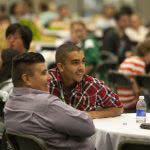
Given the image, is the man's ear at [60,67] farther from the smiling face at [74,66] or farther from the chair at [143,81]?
the chair at [143,81]

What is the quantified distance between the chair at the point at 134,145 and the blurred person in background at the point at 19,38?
2.65 meters

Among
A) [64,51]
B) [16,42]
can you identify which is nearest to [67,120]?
[64,51]

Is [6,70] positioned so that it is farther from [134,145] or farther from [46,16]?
[46,16]

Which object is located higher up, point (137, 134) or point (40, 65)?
point (40, 65)

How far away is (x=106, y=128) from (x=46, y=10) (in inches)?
471

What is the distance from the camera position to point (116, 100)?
4.81 metres

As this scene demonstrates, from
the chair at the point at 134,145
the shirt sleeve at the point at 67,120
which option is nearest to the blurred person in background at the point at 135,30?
the shirt sleeve at the point at 67,120

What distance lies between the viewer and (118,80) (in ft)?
22.8

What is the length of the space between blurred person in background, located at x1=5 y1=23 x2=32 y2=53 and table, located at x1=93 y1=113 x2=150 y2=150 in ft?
5.95

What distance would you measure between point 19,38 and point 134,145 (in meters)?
2.80

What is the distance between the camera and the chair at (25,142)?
372 cm

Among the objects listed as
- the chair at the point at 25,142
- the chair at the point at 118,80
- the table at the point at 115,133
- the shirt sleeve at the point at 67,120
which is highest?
the shirt sleeve at the point at 67,120

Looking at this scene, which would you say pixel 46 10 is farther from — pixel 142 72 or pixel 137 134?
pixel 137 134

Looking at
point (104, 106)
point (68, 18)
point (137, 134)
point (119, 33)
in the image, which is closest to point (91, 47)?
point (119, 33)
